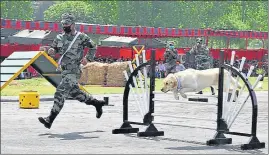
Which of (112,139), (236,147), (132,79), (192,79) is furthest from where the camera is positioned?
(192,79)

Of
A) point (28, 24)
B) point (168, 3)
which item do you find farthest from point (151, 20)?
point (28, 24)

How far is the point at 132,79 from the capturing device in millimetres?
13320

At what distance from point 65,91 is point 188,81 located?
8455 mm

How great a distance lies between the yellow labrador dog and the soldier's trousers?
706 centimetres

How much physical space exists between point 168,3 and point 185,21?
139 inches

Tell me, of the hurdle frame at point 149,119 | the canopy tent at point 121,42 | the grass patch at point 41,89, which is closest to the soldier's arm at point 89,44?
the hurdle frame at point 149,119

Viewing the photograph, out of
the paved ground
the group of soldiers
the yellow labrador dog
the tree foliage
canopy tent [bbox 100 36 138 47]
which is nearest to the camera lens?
the paved ground

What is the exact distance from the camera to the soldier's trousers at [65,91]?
13.5 m

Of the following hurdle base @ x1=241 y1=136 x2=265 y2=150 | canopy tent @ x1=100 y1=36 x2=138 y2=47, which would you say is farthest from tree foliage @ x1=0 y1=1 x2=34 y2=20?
hurdle base @ x1=241 y1=136 x2=265 y2=150

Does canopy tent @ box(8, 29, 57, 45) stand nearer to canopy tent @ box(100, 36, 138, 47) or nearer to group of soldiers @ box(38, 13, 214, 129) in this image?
canopy tent @ box(100, 36, 138, 47)

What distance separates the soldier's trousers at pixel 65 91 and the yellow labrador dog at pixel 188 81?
7062mm

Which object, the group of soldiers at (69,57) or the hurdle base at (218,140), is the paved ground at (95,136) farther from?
the group of soldiers at (69,57)

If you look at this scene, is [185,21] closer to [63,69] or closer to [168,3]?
[168,3]

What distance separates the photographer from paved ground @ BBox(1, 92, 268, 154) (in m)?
10.8
